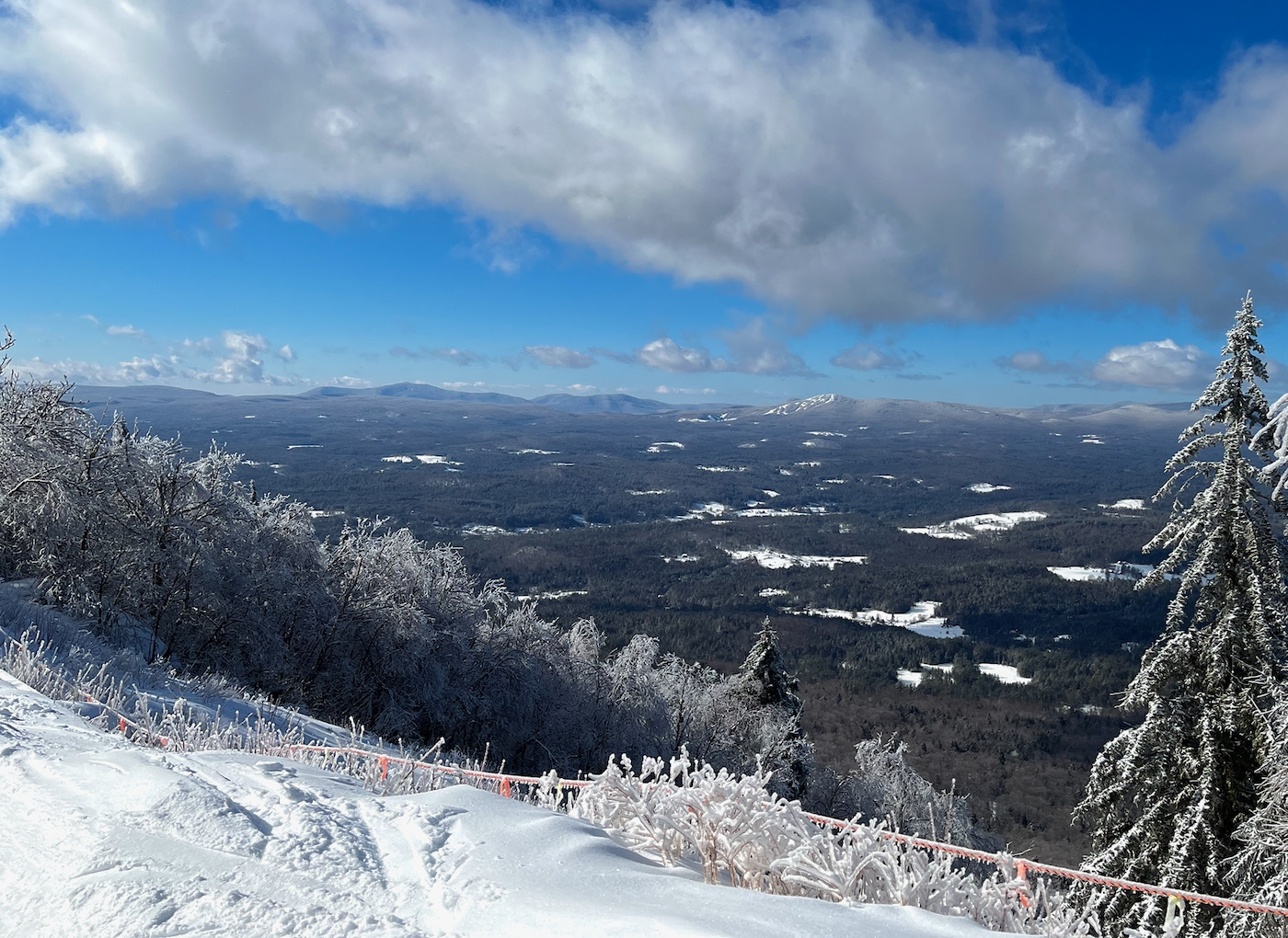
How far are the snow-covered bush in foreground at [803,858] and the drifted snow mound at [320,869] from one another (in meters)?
0.20

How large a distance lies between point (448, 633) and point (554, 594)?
4386 inches

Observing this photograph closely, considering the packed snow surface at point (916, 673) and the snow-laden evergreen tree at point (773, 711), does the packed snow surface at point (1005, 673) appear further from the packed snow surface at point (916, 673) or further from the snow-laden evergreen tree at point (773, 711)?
the snow-laden evergreen tree at point (773, 711)

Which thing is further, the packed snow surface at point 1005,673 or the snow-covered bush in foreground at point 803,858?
the packed snow surface at point 1005,673

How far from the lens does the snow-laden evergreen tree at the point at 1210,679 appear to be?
31.0ft

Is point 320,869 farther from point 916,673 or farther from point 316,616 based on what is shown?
point 916,673


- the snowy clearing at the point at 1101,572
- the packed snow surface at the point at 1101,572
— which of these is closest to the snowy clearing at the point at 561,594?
the snowy clearing at the point at 1101,572

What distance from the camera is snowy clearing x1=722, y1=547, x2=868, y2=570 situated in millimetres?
182250

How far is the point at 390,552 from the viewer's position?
2088 cm

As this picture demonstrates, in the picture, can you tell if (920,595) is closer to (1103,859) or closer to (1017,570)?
A: (1017,570)

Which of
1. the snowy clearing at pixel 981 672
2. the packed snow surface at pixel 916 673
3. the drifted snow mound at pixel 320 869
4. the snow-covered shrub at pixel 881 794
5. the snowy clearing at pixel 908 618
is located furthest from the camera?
the snowy clearing at pixel 908 618

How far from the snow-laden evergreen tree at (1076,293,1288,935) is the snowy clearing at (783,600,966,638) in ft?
438

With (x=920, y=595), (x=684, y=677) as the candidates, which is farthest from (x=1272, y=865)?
(x=920, y=595)

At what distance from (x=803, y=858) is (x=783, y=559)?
190568mm

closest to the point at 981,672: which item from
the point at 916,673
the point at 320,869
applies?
the point at 916,673
